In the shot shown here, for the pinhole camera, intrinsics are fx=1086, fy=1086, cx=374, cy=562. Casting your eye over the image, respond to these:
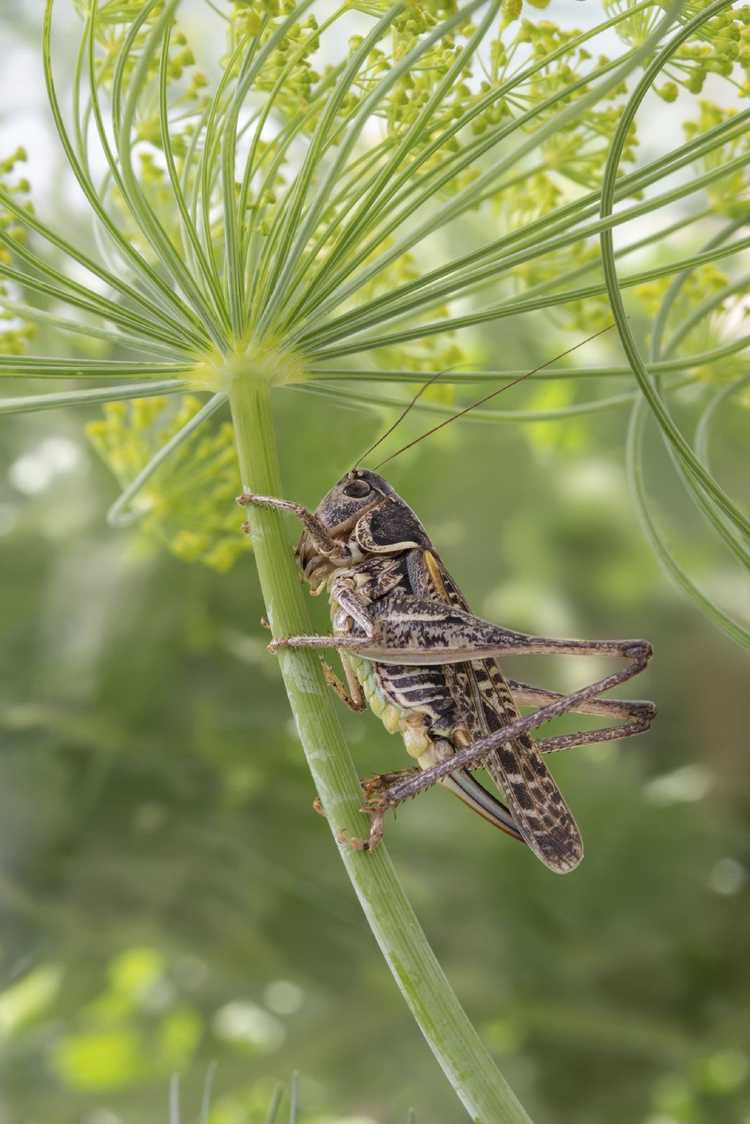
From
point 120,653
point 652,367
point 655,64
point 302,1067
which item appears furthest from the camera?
point 302,1067

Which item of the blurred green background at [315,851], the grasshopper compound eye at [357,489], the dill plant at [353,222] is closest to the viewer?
the dill plant at [353,222]

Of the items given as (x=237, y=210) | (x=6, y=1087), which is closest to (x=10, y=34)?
(x=237, y=210)

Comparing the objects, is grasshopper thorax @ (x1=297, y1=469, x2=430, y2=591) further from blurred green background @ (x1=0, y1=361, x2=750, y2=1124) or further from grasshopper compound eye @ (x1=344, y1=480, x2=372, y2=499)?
blurred green background @ (x1=0, y1=361, x2=750, y2=1124)

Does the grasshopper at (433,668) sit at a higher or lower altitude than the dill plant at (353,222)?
lower

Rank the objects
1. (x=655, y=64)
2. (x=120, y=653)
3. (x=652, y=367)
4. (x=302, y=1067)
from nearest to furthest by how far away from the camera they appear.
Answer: (x=655, y=64), (x=652, y=367), (x=120, y=653), (x=302, y=1067)

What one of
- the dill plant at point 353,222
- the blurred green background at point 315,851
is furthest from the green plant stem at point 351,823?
the blurred green background at point 315,851

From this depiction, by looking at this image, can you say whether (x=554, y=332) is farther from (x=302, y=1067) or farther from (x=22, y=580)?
(x=302, y=1067)

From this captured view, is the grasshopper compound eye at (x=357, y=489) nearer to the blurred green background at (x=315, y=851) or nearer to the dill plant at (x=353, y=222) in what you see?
the dill plant at (x=353, y=222)
